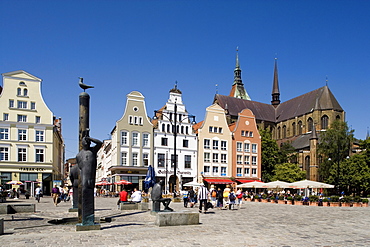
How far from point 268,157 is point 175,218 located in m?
54.0

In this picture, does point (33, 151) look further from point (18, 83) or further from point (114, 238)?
point (114, 238)

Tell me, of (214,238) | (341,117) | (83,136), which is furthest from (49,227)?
(341,117)

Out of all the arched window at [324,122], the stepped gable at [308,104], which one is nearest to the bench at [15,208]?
the arched window at [324,122]

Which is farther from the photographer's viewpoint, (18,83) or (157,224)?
(18,83)

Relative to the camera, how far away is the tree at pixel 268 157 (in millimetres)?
63562

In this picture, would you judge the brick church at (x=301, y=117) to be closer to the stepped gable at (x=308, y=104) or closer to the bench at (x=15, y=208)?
the stepped gable at (x=308, y=104)

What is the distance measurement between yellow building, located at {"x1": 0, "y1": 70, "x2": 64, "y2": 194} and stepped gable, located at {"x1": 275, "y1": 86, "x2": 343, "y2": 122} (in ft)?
182

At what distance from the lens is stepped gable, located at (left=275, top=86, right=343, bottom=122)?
8085 cm

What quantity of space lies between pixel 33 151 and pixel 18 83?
817 cm

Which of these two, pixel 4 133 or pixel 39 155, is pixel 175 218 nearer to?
pixel 4 133

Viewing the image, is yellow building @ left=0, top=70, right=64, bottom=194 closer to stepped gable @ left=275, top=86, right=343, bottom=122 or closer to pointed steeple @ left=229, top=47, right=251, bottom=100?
stepped gable @ left=275, top=86, right=343, bottom=122

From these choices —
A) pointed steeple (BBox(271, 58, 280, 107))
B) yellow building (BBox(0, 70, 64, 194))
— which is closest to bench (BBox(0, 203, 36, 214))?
yellow building (BBox(0, 70, 64, 194))

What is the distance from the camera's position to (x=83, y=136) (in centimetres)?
1249

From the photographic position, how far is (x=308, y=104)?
278 feet
